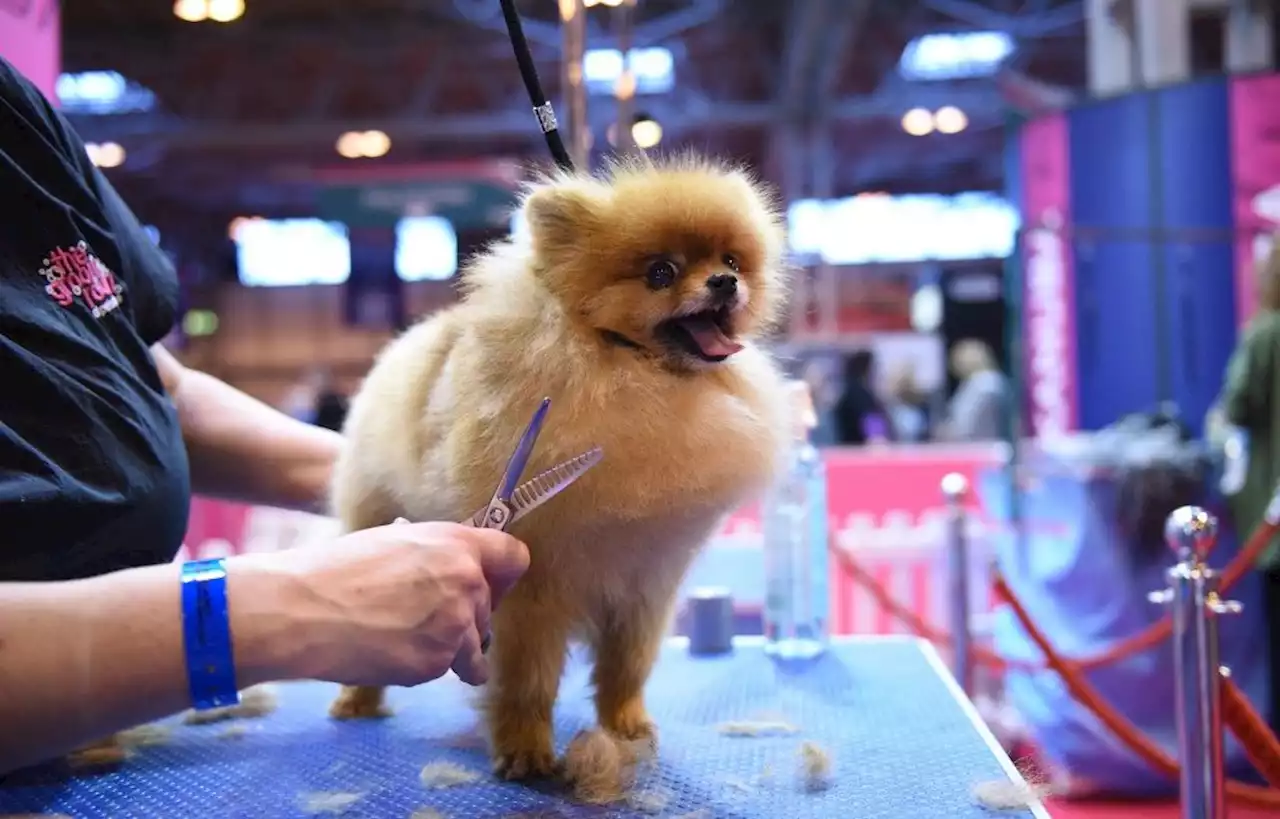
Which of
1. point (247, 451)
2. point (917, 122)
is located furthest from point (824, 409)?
point (247, 451)

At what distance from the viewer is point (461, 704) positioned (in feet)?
5.01

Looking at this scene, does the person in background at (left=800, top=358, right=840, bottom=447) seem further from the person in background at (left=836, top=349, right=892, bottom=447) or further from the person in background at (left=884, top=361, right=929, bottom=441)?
the person in background at (left=884, top=361, right=929, bottom=441)

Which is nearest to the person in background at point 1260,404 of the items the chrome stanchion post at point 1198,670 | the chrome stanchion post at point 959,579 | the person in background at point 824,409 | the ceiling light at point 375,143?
the chrome stanchion post at point 959,579

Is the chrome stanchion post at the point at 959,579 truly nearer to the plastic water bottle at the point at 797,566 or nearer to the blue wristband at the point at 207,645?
the plastic water bottle at the point at 797,566

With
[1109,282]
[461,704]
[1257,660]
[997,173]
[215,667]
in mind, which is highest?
[997,173]

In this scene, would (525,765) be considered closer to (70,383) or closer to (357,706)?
(357,706)

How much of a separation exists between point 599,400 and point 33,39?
148 cm

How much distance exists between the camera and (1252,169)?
A: 15.5ft

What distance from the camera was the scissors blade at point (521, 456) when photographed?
40.2 inches

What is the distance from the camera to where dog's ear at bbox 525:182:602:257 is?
114cm

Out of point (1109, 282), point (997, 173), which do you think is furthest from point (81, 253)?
point (997, 173)

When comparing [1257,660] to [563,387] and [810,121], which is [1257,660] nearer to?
[563,387]

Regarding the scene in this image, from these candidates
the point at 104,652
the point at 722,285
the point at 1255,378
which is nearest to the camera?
the point at 104,652

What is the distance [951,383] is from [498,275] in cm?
980
